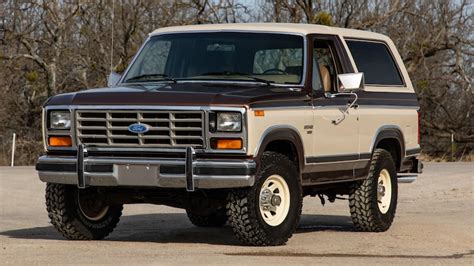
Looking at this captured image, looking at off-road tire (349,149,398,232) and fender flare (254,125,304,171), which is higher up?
fender flare (254,125,304,171)

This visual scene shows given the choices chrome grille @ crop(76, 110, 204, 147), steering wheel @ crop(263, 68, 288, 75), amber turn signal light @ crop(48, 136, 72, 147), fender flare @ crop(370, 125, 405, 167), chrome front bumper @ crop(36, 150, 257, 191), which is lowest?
fender flare @ crop(370, 125, 405, 167)

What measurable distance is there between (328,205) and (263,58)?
6.58 metres

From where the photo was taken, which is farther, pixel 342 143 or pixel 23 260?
pixel 342 143

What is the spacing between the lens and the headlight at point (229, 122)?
10.3 m

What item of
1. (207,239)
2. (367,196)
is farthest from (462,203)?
(207,239)

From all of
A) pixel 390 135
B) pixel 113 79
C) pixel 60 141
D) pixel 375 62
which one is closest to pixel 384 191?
pixel 390 135

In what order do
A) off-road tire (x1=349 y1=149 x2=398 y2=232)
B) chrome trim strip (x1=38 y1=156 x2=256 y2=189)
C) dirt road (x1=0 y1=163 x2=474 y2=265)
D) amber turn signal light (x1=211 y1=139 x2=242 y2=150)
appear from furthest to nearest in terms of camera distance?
off-road tire (x1=349 y1=149 x2=398 y2=232)
amber turn signal light (x1=211 y1=139 x2=242 y2=150)
chrome trim strip (x1=38 y1=156 x2=256 y2=189)
dirt road (x1=0 y1=163 x2=474 y2=265)

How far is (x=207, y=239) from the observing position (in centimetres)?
1220

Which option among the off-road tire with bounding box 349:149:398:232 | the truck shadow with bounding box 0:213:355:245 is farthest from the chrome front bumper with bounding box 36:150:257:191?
the off-road tire with bounding box 349:149:398:232

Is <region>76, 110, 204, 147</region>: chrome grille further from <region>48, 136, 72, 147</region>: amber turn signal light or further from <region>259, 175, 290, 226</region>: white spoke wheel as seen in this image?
<region>259, 175, 290, 226</region>: white spoke wheel

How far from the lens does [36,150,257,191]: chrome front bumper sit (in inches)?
404

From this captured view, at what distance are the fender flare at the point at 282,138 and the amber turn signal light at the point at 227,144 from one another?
0.18 meters

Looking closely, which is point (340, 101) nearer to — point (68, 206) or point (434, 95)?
point (68, 206)

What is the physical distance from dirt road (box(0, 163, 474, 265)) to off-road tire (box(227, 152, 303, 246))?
12 centimetres
